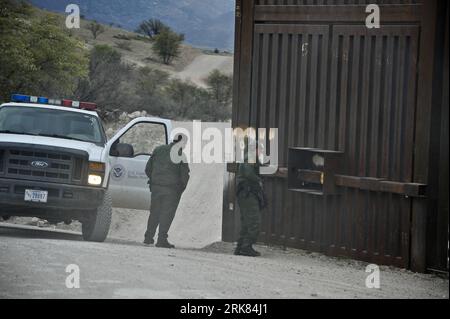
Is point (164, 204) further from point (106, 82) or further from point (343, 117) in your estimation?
point (106, 82)

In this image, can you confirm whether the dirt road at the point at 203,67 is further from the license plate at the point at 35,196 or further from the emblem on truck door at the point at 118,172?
the license plate at the point at 35,196

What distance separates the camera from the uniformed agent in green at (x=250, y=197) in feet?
43.9

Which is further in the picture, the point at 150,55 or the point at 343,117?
the point at 150,55

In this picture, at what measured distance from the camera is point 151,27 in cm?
7950

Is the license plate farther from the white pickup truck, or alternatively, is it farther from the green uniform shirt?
the green uniform shirt

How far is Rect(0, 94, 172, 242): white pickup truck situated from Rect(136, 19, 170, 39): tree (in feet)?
204

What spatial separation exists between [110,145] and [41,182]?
1.69 m

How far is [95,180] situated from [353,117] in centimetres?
374

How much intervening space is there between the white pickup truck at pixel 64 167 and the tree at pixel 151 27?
204 feet

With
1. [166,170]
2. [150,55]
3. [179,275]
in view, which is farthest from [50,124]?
[150,55]

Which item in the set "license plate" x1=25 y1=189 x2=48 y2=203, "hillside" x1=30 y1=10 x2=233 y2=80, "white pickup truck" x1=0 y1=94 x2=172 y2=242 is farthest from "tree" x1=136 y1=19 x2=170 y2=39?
"license plate" x1=25 y1=189 x2=48 y2=203

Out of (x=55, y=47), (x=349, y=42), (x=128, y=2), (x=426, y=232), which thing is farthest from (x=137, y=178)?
(x=128, y=2)
